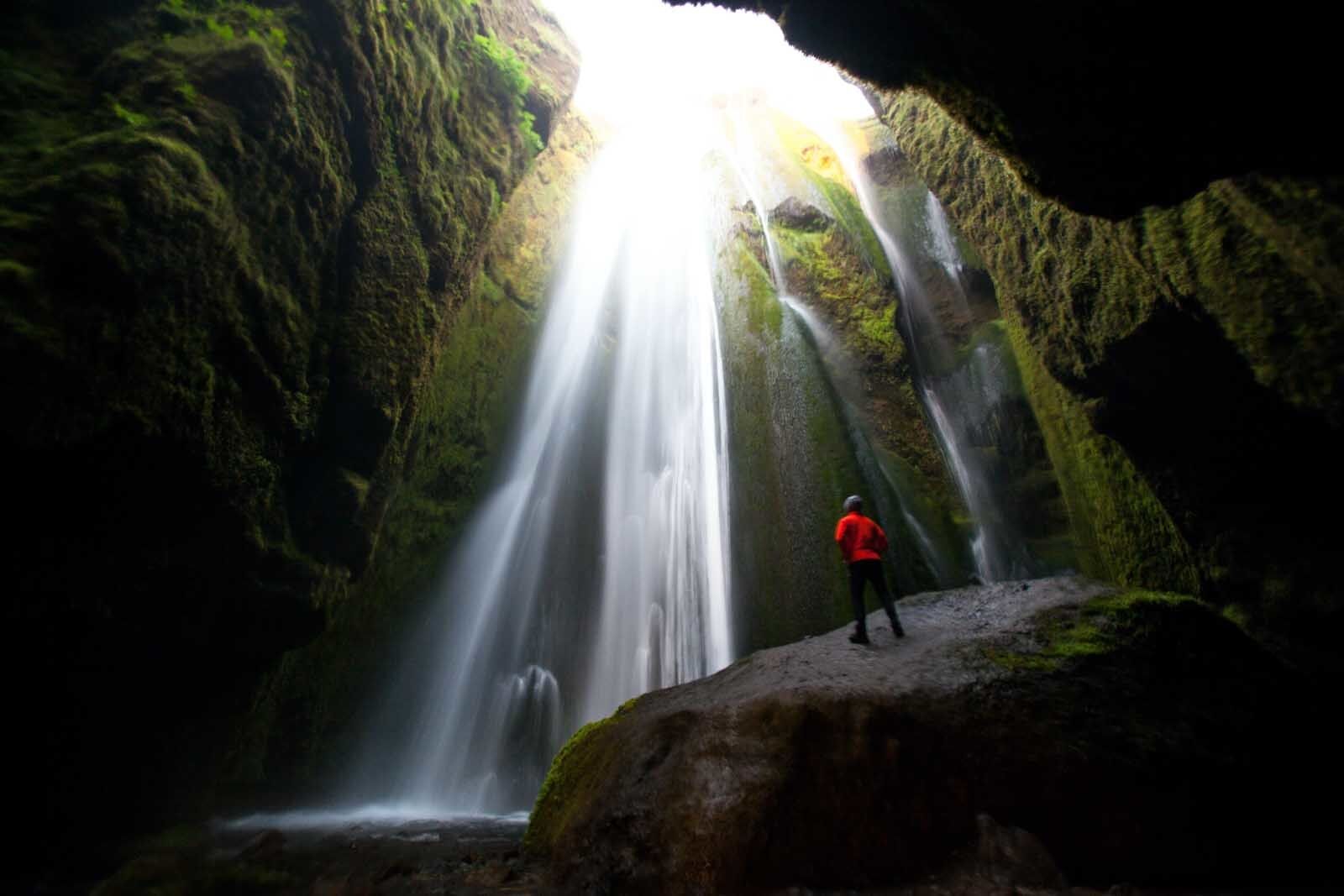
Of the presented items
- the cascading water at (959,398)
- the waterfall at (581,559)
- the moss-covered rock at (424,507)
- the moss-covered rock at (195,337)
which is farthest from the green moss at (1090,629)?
the moss-covered rock at (424,507)

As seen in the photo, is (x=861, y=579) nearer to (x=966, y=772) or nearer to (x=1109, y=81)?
(x=966, y=772)

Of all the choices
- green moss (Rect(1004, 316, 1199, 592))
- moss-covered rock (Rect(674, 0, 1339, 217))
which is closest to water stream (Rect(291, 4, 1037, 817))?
green moss (Rect(1004, 316, 1199, 592))

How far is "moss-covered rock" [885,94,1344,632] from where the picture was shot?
3957 millimetres

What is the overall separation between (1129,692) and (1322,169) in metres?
3.62

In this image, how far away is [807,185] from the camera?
60.0 ft

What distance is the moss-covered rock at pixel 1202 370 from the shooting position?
396cm

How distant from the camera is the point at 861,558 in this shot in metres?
5.41

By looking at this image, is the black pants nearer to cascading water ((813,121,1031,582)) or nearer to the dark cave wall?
the dark cave wall

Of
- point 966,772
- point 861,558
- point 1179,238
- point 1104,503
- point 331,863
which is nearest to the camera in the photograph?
point 966,772

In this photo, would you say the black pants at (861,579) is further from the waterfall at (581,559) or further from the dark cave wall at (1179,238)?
the waterfall at (581,559)

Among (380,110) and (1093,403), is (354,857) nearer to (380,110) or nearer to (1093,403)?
(380,110)

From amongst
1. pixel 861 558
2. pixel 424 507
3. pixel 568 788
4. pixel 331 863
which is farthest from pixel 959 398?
pixel 331 863

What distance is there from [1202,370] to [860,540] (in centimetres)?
335

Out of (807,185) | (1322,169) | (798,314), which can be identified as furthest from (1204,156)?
(807,185)
